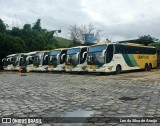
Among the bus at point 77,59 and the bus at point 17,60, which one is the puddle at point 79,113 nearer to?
the bus at point 77,59

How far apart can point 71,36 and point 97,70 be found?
40.1 m

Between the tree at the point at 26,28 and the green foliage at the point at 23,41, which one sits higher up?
the tree at the point at 26,28

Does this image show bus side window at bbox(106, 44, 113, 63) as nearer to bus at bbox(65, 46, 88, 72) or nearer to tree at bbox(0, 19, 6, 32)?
bus at bbox(65, 46, 88, 72)

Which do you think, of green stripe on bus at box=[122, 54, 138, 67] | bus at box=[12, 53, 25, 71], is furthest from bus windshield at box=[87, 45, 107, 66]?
bus at box=[12, 53, 25, 71]

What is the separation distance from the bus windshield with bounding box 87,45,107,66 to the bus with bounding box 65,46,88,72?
61.9 inches

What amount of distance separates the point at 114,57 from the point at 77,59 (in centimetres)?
459

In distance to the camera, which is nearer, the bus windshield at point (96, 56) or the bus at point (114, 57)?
the bus at point (114, 57)

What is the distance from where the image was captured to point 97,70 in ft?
78.1

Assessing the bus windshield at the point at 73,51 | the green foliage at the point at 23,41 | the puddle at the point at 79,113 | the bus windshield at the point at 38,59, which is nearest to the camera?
the puddle at the point at 79,113

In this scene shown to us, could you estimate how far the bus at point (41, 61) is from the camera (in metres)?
33.3

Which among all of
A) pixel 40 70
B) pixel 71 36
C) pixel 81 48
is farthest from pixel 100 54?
pixel 71 36

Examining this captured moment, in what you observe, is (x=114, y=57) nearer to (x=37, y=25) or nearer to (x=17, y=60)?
(x=17, y=60)

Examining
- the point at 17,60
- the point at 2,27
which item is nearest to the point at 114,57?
the point at 17,60

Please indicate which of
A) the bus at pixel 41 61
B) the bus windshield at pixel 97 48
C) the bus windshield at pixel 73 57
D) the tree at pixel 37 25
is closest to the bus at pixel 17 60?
the bus at pixel 41 61
